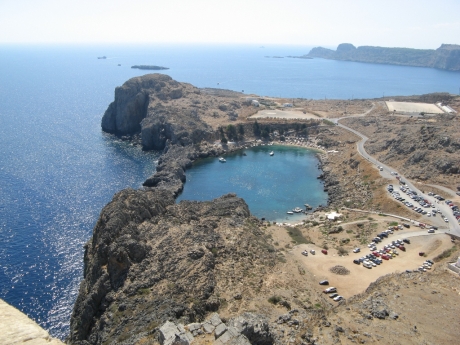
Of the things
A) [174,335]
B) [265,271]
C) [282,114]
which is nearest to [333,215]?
[265,271]

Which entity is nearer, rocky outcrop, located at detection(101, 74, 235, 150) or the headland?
the headland

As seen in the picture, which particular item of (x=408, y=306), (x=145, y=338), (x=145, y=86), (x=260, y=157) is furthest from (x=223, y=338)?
(x=145, y=86)

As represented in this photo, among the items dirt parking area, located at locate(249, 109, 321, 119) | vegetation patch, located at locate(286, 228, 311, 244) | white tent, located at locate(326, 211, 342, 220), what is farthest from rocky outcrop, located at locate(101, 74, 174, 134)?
vegetation patch, located at locate(286, 228, 311, 244)

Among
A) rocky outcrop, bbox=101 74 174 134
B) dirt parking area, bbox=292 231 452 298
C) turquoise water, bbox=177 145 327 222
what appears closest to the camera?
dirt parking area, bbox=292 231 452 298

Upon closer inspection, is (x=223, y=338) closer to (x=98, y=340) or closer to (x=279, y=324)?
(x=279, y=324)

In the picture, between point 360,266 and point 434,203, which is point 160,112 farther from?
point 360,266

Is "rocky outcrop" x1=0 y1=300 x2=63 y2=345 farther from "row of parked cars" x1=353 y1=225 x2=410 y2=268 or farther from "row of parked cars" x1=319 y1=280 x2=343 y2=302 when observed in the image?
"row of parked cars" x1=353 y1=225 x2=410 y2=268

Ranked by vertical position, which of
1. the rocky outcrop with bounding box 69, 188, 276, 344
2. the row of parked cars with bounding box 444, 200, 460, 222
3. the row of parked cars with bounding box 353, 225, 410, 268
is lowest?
the row of parked cars with bounding box 353, 225, 410, 268
